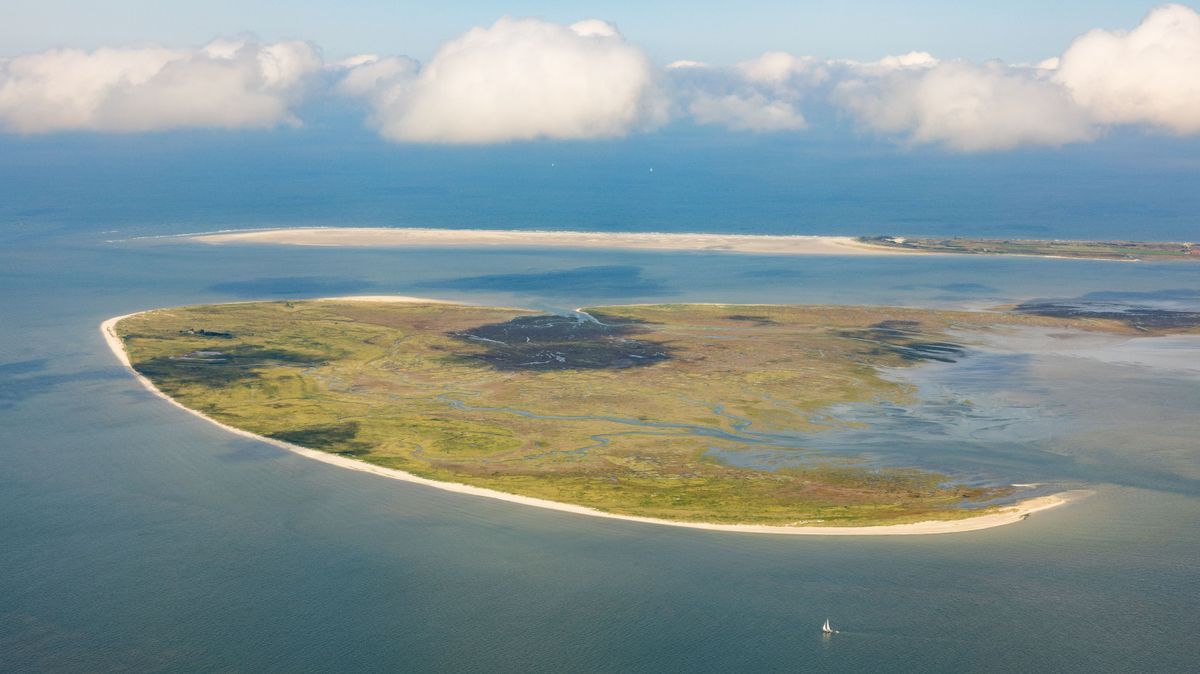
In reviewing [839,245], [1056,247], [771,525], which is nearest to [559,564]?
[771,525]

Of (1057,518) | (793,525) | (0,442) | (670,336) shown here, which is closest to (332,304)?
(670,336)

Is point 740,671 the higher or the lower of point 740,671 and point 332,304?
the lower

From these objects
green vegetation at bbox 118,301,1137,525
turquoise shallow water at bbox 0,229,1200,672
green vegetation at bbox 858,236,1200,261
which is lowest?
turquoise shallow water at bbox 0,229,1200,672

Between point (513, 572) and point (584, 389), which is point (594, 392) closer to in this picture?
point (584, 389)

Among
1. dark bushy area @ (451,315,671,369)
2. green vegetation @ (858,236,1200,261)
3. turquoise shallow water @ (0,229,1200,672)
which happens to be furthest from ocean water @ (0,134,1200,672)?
green vegetation @ (858,236,1200,261)

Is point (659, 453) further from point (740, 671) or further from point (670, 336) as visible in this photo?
point (670, 336)

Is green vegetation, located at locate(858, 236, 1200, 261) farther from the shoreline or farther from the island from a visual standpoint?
the shoreline
